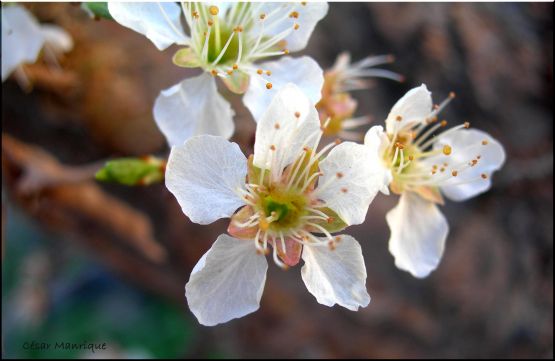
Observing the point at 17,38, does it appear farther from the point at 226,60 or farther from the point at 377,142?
the point at 377,142

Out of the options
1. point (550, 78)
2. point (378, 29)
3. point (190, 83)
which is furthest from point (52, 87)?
point (550, 78)

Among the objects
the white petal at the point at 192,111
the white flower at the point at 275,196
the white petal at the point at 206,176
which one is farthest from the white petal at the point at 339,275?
the white petal at the point at 192,111

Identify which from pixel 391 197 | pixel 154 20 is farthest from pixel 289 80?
pixel 391 197

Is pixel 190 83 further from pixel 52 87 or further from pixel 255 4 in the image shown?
pixel 52 87

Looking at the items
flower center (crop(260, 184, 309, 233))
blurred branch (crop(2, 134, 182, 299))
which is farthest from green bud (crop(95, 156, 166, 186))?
blurred branch (crop(2, 134, 182, 299))

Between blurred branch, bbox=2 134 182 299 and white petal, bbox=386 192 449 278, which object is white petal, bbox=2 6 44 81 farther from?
white petal, bbox=386 192 449 278

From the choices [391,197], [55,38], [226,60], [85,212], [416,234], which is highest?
[226,60]

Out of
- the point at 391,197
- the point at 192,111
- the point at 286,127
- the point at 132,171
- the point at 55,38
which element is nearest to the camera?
the point at 286,127
